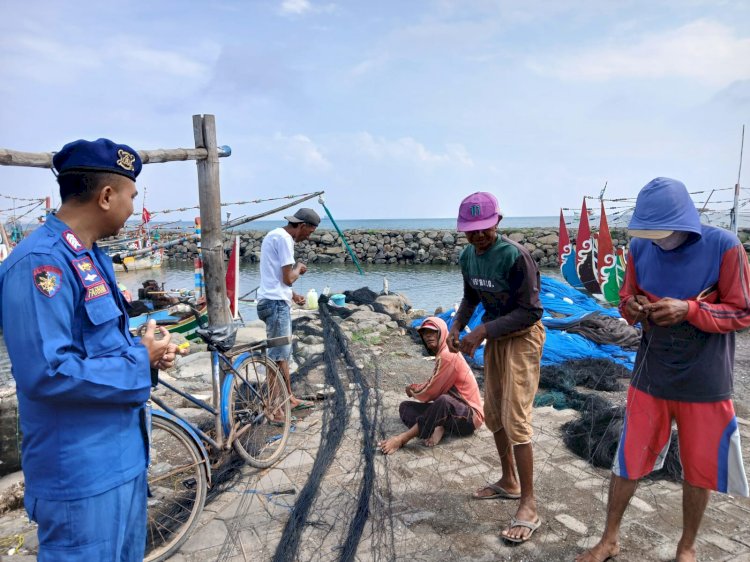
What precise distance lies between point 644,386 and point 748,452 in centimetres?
231

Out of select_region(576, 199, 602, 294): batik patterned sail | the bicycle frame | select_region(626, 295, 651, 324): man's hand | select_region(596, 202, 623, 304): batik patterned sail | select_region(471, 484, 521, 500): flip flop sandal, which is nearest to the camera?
select_region(626, 295, 651, 324): man's hand

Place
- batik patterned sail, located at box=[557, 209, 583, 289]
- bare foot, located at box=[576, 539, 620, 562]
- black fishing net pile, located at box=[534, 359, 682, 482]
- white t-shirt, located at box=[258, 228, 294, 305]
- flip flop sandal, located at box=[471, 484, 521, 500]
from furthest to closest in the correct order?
batik patterned sail, located at box=[557, 209, 583, 289]
white t-shirt, located at box=[258, 228, 294, 305]
black fishing net pile, located at box=[534, 359, 682, 482]
flip flop sandal, located at box=[471, 484, 521, 500]
bare foot, located at box=[576, 539, 620, 562]

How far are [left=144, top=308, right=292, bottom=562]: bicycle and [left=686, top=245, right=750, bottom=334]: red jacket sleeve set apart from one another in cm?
277

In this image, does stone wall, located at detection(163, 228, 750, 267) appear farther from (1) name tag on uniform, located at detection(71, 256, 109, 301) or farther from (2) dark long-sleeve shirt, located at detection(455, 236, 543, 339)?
(1) name tag on uniform, located at detection(71, 256, 109, 301)

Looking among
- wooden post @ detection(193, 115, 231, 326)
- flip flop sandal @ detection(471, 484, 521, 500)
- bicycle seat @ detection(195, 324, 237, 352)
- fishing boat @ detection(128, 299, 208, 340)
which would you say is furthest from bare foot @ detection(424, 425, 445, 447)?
fishing boat @ detection(128, 299, 208, 340)

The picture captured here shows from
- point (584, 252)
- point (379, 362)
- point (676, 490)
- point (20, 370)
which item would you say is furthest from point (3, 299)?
point (584, 252)

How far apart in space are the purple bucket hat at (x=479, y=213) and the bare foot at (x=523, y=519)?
1.69m

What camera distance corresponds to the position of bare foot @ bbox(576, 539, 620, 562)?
2.79 metres

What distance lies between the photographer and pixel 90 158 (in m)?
1.85

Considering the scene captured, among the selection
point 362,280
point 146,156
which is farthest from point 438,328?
point 362,280

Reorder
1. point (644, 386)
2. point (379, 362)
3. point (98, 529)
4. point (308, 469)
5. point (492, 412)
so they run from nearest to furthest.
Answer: point (98, 529) < point (644, 386) < point (492, 412) < point (308, 469) < point (379, 362)

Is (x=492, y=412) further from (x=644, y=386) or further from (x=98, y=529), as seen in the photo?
(x=98, y=529)

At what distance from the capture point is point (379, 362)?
7.96 metres

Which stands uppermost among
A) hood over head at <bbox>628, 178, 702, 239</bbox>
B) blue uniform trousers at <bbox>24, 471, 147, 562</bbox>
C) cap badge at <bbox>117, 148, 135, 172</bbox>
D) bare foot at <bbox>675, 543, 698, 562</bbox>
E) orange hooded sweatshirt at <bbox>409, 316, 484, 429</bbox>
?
cap badge at <bbox>117, 148, 135, 172</bbox>
